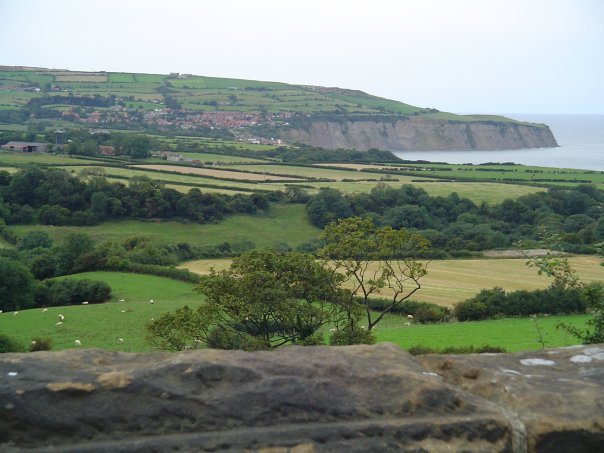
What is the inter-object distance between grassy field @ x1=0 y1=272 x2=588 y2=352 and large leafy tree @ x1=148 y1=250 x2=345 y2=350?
13.1 feet

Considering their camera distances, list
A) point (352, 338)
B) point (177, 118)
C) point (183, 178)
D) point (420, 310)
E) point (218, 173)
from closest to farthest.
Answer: point (352, 338), point (420, 310), point (183, 178), point (218, 173), point (177, 118)

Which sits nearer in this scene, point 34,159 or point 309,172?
point 34,159

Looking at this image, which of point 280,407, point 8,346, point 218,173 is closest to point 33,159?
point 218,173

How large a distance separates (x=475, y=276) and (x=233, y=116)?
125m

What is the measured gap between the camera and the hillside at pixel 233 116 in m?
153

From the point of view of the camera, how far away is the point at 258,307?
23.0 m

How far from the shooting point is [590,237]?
54.9 metres

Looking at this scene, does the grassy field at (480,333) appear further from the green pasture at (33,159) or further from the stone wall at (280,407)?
the green pasture at (33,159)

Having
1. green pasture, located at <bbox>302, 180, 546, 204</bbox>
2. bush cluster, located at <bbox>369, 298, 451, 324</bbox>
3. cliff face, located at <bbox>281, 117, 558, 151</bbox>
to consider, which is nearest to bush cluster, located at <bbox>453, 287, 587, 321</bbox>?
bush cluster, located at <bbox>369, 298, 451, 324</bbox>

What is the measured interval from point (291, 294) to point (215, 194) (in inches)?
1783

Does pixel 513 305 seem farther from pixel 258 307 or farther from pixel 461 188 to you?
pixel 461 188

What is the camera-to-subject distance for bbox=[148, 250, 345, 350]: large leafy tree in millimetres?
22897

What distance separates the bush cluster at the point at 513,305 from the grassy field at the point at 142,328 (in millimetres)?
973

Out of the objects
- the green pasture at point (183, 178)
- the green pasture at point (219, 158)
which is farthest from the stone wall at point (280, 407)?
Answer: the green pasture at point (219, 158)
